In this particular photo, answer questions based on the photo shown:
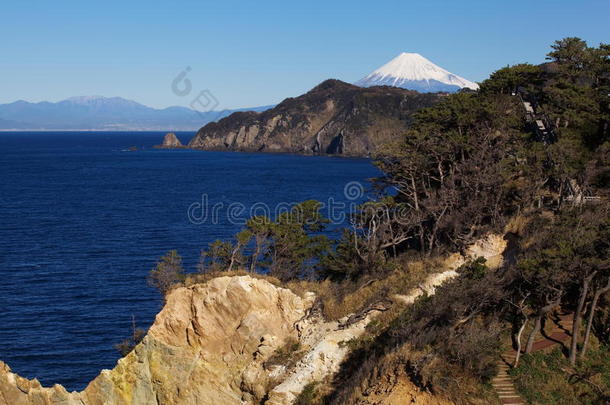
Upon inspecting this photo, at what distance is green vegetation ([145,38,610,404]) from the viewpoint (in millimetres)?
22688

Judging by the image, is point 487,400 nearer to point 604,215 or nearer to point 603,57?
point 604,215

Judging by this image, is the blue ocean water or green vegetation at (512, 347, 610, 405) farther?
the blue ocean water

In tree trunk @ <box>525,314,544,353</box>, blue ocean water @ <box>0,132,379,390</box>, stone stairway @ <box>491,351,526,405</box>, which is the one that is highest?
tree trunk @ <box>525,314,544,353</box>

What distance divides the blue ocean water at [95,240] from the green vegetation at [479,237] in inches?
346

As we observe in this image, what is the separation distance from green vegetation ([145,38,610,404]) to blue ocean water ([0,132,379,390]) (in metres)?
8.78

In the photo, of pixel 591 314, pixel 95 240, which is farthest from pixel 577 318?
pixel 95 240

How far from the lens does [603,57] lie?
150ft

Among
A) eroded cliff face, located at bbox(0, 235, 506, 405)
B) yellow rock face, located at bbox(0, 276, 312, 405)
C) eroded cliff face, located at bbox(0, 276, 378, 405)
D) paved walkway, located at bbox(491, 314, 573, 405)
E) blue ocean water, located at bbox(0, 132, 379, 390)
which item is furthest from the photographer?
blue ocean water, located at bbox(0, 132, 379, 390)

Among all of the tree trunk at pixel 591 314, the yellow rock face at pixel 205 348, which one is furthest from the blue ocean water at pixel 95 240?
the tree trunk at pixel 591 314

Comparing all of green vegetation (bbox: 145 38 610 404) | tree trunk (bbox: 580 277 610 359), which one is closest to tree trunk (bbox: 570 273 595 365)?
green vegetation (bbox: 145 38 610 404)

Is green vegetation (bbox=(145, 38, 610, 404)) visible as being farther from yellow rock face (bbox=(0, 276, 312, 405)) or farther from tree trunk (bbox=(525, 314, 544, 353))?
yellow rock face (bbox=(0, 276, 312, 405))

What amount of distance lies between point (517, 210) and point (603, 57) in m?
17.5

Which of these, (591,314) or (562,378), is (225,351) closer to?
(562,378)

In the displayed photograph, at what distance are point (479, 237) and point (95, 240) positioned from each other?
4734 cm
